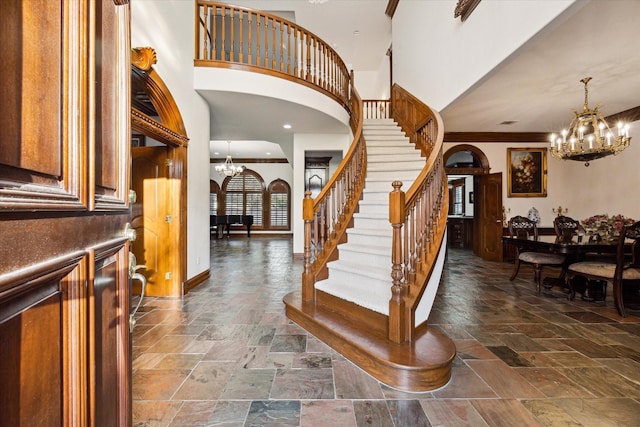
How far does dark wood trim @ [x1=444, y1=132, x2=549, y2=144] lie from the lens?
6480 millimetres

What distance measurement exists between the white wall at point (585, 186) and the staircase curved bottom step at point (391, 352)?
5.58m

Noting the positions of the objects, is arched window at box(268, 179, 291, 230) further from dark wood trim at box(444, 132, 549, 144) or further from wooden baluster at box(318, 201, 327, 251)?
wooden baluster at box(318, 201, 327, 251)

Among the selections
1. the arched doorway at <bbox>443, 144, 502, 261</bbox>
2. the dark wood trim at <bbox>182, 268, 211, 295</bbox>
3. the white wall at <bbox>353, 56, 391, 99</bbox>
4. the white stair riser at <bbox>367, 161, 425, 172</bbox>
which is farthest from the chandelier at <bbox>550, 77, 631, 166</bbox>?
the white wall at <bbox>353, 56, 391, 99</bbox>

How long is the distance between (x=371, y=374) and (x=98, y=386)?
171 centimetres

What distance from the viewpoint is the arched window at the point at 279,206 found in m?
12.3

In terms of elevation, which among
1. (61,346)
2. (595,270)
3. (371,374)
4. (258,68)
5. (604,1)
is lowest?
(371,374)

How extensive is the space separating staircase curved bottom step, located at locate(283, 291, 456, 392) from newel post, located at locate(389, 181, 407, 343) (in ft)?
0.32

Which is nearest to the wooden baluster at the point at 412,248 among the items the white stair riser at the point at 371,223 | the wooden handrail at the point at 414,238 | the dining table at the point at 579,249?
the wooden handrail at the point at 414,238

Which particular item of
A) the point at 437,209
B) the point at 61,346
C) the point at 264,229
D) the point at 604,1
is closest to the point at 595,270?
the point at 437,209

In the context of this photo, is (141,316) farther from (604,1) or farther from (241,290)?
(604,1)

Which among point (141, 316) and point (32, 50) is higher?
point (32, 50)

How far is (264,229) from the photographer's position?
12.2 metres

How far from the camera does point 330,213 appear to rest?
353cm

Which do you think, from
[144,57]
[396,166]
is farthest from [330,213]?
[144,57]
